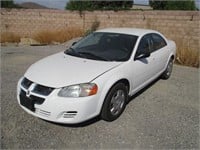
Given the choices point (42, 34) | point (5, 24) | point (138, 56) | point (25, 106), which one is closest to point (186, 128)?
point (138, 56)

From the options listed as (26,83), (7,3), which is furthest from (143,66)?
(7,3)

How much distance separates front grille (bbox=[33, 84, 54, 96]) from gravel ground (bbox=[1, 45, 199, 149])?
1.94ft

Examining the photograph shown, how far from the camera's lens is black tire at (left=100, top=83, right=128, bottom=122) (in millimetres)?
3438

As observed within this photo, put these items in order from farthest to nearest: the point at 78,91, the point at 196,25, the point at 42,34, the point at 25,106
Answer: the point at 42,34 < the point at 196,25 < the point at 25,106 < the point at 78,91

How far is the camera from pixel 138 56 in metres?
4.12

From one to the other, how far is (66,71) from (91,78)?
48cm

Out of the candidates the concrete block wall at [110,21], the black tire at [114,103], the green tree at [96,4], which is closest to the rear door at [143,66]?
the black tire at [114,103]

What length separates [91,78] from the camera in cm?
327

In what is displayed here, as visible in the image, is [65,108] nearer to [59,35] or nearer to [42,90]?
[42,90]

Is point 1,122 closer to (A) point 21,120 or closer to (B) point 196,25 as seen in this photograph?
(A) point 21,120

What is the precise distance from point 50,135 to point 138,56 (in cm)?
211

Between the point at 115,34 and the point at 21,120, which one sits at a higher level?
the point at 115,34

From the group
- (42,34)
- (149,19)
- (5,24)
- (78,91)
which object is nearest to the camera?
(78,91)

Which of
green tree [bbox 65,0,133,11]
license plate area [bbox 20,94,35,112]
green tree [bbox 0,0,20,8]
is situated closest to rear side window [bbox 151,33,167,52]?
license plate area [bbox 20,94,35,112]
